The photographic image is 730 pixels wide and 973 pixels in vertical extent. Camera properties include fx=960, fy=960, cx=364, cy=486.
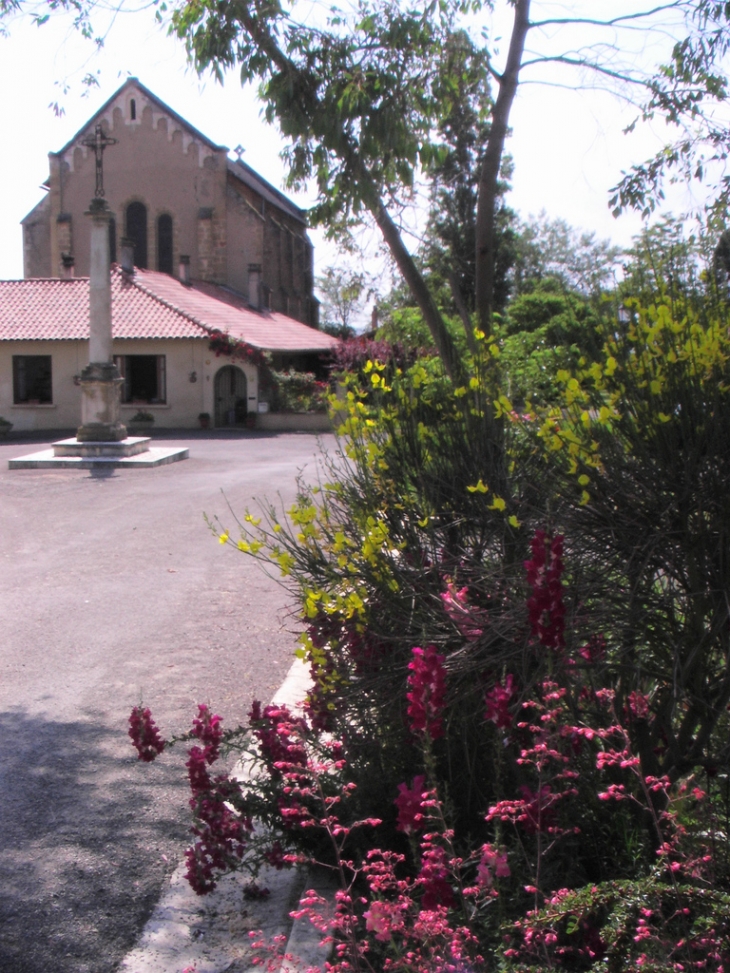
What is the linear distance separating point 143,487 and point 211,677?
11.4 meters

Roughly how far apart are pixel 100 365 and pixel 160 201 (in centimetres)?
2011

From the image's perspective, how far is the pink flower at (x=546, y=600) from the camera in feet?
9.02

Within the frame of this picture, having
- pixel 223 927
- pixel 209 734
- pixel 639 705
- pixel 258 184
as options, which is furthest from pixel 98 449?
pixel 258 184

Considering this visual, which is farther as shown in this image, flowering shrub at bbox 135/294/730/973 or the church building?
the church building

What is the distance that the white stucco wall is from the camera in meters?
33.6

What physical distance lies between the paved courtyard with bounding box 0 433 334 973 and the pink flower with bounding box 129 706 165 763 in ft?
1.61

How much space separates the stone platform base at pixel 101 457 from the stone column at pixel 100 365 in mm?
474

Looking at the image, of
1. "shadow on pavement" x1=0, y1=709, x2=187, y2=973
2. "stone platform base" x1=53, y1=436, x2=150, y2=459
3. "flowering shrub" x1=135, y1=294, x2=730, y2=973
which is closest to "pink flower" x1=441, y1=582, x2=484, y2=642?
"flowering shrub" x1=135, y1=294, x2=730, y2=973

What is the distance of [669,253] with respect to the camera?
329 centimetres

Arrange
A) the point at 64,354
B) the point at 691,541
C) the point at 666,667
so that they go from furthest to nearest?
the point at 64,354 < the point at 666,667 < the point at 691,541

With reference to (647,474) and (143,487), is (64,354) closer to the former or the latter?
(143,487)

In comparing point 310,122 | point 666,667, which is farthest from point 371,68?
point 666,667

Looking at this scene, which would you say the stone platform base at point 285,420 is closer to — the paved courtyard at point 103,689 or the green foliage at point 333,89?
the paved courtyard at point 103,689

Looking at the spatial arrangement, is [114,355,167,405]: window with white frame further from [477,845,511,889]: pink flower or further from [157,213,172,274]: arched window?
[477,845,511,889]: pink flower
